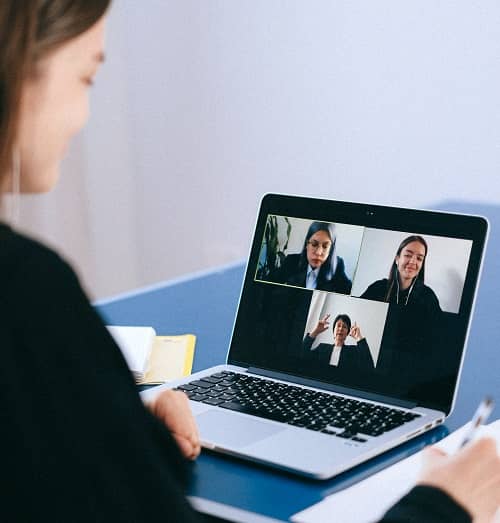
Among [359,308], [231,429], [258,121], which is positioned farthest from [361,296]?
[258,121]

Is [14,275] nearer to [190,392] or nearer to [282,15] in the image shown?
[190,392]

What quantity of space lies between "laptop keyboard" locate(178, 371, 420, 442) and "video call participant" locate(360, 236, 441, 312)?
0.13 meters

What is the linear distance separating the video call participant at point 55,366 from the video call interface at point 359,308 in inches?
18.5

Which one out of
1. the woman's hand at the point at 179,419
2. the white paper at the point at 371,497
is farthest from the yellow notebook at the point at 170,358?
the white paper at the point at 371,497

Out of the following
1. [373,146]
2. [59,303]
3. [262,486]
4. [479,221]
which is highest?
[373,146]

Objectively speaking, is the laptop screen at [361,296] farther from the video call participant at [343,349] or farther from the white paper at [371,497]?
the white paper at [371,497]

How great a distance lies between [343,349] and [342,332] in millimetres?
21

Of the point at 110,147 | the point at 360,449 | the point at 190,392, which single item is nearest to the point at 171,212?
the point at 110,147

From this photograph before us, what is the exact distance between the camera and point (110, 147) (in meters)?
3.40

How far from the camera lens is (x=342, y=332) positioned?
121 centimetres

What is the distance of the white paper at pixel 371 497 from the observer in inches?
35.4

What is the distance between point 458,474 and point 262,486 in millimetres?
195

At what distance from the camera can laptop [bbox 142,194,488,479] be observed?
110cm

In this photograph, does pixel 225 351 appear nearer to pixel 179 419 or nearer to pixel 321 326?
pixel 321 326
